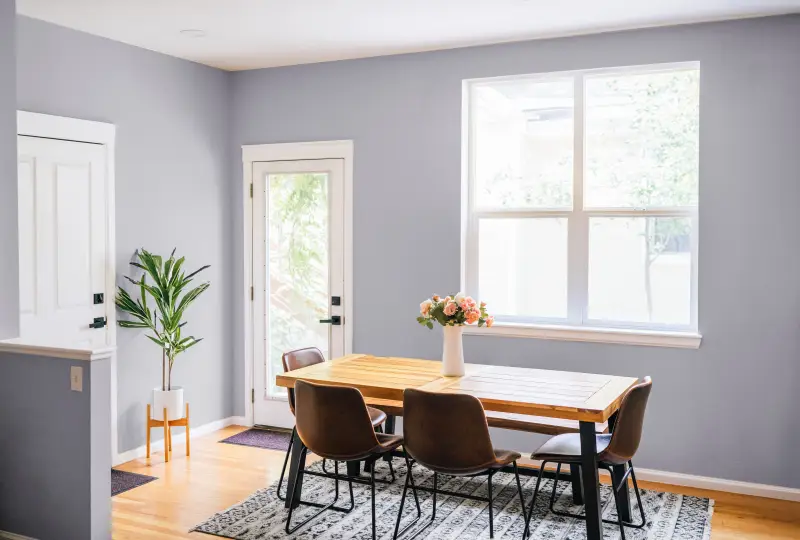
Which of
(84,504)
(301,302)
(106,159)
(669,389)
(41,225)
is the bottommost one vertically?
(84,504)

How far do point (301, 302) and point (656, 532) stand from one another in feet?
9.83

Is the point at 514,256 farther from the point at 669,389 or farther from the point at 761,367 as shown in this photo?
the point at 761,367

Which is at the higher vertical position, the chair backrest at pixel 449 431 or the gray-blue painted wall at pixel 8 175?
the gray-blue painted wall at pixel 8 175

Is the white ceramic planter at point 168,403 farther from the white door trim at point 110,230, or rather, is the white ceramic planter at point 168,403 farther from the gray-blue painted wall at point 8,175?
the gray-blue painted wall at point 8,175

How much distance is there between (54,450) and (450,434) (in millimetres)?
1770

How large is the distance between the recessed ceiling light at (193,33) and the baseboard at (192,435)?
2.60m

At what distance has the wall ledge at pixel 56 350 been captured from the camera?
3443mm

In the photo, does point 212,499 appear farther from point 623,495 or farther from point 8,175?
point 623,495

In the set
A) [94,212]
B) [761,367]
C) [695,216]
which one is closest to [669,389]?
[761,367]

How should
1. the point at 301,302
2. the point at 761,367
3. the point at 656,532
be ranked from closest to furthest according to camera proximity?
the point at 656,532
the point at 761,367
the point at 301,302

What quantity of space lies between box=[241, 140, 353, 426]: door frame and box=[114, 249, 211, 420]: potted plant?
2.49 feet

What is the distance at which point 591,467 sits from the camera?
341cm

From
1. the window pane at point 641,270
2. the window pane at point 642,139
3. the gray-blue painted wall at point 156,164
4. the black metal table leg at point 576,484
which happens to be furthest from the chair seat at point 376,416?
the window pane at point 642,139

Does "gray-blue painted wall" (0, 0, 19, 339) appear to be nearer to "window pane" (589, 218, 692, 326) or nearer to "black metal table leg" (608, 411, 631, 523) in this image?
"black metal table leg" (608, 411, 631, 523)
